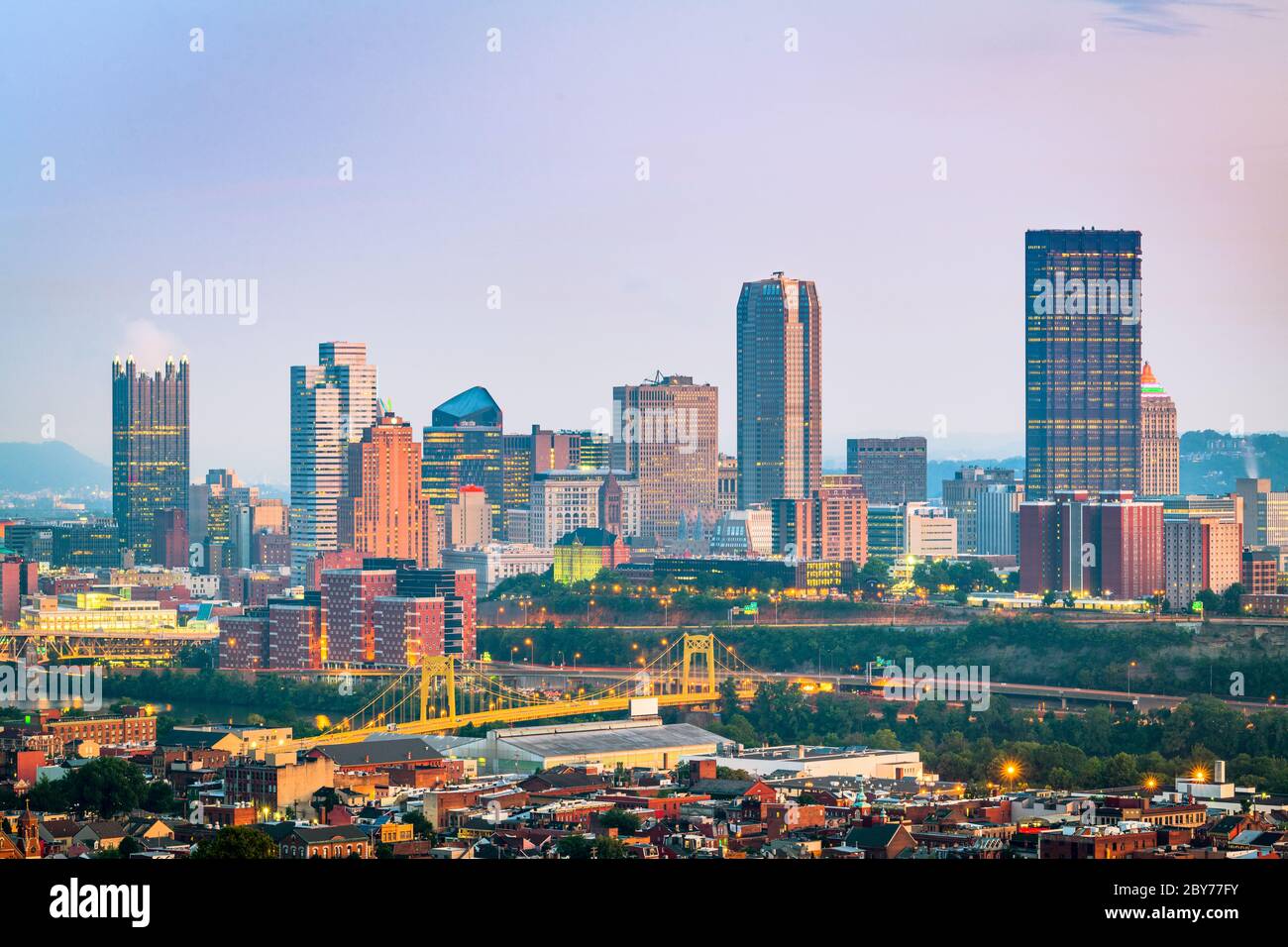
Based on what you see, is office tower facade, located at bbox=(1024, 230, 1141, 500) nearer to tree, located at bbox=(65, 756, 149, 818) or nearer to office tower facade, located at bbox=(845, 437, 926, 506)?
office tower facade, located at bbox=(845, 437, 926, 506)

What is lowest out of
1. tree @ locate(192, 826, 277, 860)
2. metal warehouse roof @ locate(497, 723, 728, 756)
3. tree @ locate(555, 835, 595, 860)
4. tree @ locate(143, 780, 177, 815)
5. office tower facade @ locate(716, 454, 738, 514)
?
metal warehouse roof @ locate(497, 723, 728, 756)

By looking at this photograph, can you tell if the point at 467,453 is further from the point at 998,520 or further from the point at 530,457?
the point at 998,520

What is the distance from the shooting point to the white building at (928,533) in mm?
79688

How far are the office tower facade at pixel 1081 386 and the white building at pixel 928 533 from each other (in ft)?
14.7

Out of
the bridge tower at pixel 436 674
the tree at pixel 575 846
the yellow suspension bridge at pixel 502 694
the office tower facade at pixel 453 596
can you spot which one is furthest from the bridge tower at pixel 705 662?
the tree at pixel 575 846

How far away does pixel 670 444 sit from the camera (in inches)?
3548

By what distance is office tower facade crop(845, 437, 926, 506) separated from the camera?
90.4 m

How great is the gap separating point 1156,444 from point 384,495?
25769mm

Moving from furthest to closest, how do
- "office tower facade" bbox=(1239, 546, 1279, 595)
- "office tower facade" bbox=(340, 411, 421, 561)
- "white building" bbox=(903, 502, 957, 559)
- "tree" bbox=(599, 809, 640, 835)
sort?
"white building" bbox=(903, 502, 957, 559) < "office tower facade" bbox=(340, 411, 421, 561) < "office tower facade" bbox=(1239, 546, 1279, 595) < "tree" bbox=(599, 809, 640, 835)

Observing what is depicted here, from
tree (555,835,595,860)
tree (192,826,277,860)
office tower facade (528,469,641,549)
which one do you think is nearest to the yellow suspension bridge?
tree (555,835,595,860)

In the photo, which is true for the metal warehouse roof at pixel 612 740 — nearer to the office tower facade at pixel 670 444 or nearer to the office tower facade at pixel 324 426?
the office tower facade at pixel 324 426

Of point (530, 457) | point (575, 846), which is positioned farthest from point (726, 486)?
point (575, 846)

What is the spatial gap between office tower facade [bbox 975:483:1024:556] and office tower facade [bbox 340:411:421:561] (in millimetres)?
18759
